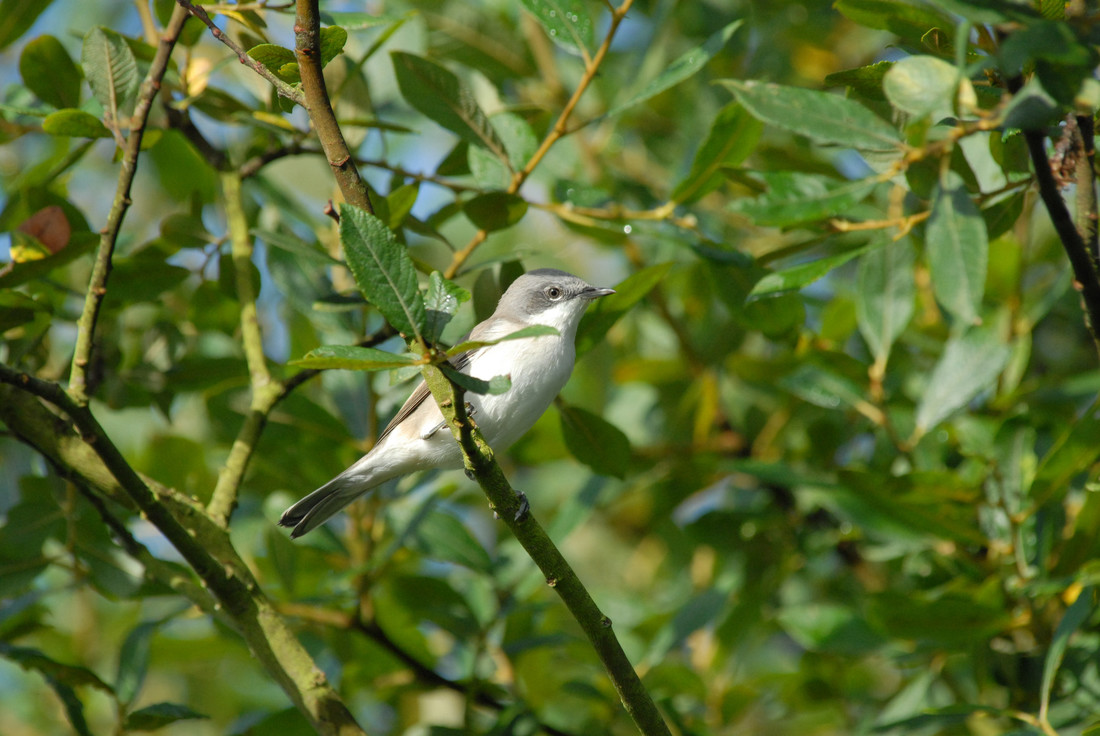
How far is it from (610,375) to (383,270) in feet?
9.20

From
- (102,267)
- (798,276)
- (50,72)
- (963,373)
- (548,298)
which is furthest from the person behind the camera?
(548,298)

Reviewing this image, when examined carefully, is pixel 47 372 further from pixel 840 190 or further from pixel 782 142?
pixel 782 142

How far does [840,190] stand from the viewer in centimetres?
214

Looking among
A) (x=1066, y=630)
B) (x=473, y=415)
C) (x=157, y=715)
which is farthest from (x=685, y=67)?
(x=157, y=715)

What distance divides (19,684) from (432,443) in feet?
11.9

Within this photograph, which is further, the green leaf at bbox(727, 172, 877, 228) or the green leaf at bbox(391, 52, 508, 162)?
the green leaf at bbox(391, 52, 508, 162)

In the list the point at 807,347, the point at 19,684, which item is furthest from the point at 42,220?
the point at 19,684

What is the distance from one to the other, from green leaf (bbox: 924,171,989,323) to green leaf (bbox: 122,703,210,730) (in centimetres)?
220

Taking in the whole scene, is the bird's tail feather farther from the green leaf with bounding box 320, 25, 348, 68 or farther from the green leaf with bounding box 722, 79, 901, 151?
the green leaf with bounding box 722, 79, 901, 151

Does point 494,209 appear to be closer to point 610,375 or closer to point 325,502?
point 325,502

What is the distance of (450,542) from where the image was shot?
3.45 m

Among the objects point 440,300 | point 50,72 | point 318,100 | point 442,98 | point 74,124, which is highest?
point 50,72

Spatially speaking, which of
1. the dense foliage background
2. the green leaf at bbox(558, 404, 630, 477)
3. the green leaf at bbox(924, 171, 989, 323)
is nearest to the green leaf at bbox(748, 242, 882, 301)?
the dense foliage background

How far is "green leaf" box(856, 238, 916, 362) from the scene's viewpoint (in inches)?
125
